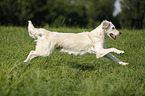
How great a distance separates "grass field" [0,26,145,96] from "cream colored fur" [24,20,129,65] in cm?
47

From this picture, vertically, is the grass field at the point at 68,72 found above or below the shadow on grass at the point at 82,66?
above

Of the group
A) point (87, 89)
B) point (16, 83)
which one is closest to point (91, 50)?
point (87, 89)

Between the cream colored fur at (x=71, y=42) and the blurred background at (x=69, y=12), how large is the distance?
1539cm

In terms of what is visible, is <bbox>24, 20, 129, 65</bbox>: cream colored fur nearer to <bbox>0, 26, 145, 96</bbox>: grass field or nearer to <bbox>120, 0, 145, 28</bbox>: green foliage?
<bbox>0, 26, 145, 96</bbox>: grass field

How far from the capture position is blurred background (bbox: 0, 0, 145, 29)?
80.7 feet

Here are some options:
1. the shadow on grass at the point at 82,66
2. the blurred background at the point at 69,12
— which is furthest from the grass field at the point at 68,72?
the blurred background at the point at 69,12

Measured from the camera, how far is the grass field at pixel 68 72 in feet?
10.2

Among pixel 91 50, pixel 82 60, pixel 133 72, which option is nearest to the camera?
pixel 133 72

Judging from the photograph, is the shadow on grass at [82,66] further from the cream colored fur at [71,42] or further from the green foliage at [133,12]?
the green foliage at [133,12]

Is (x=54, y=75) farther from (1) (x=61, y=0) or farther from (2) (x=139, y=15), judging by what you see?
(1) (x=61, y=0)

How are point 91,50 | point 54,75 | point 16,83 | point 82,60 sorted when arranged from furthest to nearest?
point 82,60 < point 91,50 < point 54,75 < point 16,83

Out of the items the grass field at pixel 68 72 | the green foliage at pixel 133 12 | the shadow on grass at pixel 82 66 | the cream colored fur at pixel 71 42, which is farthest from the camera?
the green foliage at pixel 133 12

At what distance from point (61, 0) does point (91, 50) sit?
35284 mm

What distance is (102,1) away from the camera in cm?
3186
